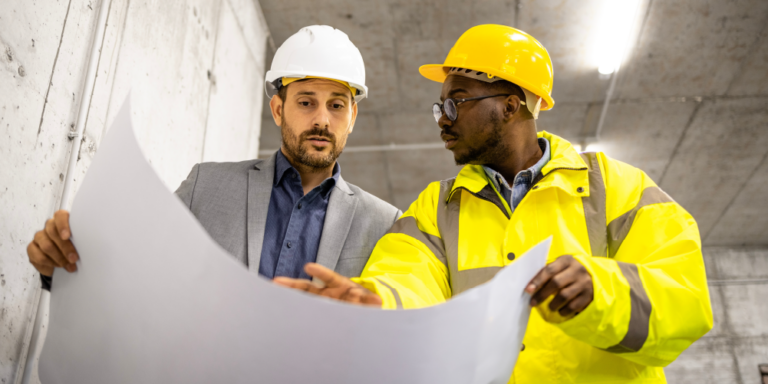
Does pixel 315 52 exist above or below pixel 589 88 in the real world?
below

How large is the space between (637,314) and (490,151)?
98 centimetres

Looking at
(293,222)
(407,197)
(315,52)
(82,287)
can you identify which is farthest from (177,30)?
(407,197)

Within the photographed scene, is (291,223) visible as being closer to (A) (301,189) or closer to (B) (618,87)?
(A) (301,189)

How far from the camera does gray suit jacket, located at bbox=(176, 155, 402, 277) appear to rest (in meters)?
1.91

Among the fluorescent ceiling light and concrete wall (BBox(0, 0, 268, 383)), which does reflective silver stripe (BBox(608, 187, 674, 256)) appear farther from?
the fluorescent ceiling light

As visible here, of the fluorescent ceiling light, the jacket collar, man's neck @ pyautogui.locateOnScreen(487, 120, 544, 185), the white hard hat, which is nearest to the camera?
the jacket collar

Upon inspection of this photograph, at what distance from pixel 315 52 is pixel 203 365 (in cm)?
164

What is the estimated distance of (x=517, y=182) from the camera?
190 centimetres

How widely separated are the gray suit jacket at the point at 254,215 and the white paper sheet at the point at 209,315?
822 mm

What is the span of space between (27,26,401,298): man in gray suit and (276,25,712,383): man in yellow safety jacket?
11.0 inches

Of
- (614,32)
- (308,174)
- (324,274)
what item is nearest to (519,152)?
(308,174)

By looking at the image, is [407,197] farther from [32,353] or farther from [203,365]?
[203,365]

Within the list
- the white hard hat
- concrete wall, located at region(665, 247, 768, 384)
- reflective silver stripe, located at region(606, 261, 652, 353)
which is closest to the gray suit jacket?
the white hard hat

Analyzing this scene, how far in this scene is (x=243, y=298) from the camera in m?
0.86
